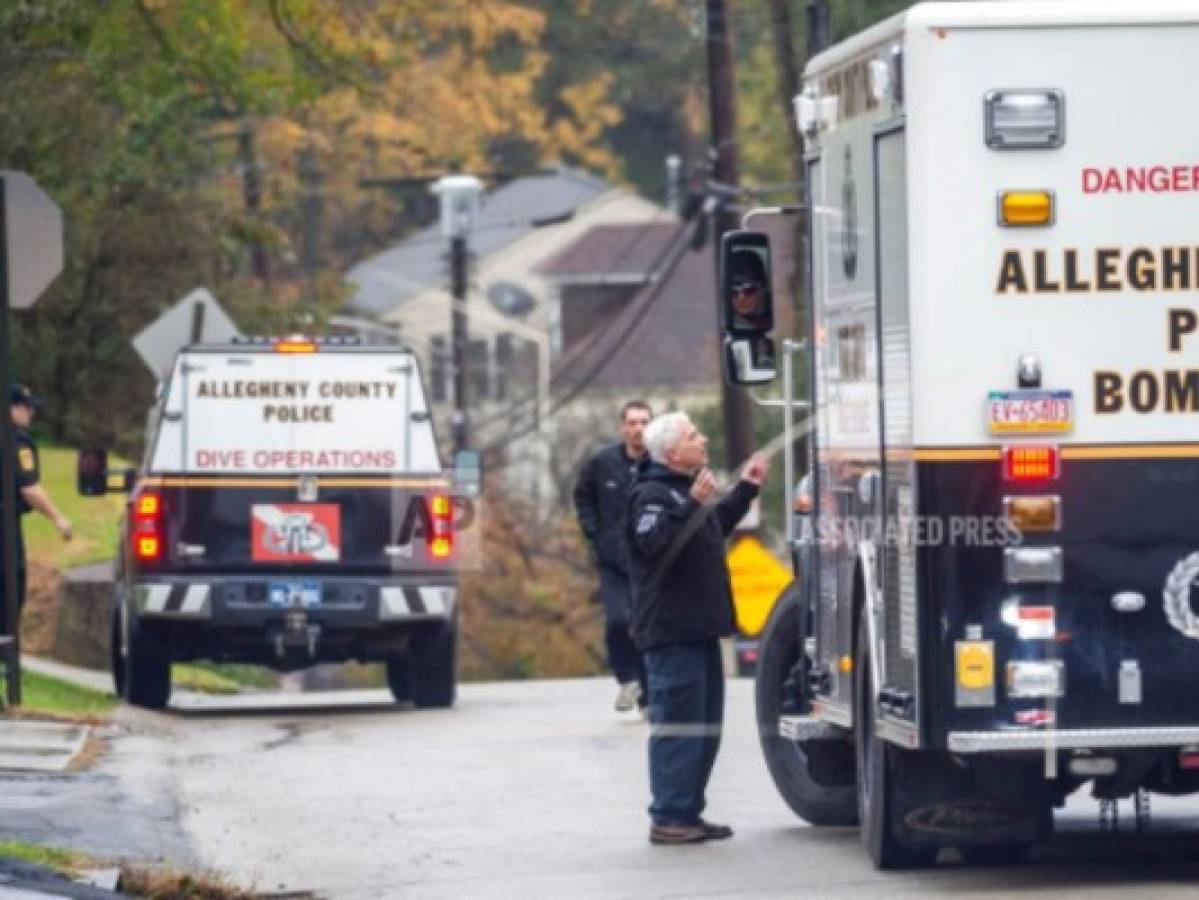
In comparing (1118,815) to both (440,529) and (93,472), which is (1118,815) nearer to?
(440,529)

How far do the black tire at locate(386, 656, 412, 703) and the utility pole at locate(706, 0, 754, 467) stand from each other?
964 cm

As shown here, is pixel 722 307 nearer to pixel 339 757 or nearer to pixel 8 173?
pixel 339 757

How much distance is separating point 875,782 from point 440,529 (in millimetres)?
9293

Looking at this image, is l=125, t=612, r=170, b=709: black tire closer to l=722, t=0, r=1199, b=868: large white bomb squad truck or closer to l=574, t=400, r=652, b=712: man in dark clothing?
l=574, t=400, r=652, b=712: man in dark clothing

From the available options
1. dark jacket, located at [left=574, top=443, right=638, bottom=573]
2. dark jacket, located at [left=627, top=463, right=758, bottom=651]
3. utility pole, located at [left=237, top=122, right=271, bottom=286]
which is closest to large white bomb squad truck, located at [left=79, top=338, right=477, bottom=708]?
dark jacket, located at [left=574, top=443, right=638, bottom=573]

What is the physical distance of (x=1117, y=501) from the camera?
37.0 feet

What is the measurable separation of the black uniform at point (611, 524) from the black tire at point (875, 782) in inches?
265

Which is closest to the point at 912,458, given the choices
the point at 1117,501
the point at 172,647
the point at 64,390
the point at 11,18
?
the point at 1117,501

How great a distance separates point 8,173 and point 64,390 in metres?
17.2

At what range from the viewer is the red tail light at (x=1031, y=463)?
11234mm

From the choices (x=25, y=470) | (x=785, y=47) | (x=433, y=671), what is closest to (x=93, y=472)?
(x=25, y=470)

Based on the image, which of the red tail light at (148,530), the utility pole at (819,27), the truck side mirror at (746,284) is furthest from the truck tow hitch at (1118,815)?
the utility pole at (819,27)

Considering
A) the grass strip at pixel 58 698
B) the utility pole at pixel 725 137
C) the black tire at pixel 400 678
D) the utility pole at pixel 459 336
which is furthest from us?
the utility pole at pixel 459 336
